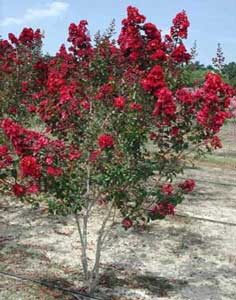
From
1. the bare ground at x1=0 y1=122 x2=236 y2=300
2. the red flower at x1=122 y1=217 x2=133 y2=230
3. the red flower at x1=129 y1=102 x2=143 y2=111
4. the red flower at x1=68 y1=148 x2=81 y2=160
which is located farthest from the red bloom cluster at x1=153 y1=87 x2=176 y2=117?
the bare ground at x1=0 y1=122 x2=236 y2=300

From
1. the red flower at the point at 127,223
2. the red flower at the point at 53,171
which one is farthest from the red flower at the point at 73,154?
the red flower at the point at 127,223

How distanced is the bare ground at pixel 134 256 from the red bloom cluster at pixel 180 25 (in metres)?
2.61

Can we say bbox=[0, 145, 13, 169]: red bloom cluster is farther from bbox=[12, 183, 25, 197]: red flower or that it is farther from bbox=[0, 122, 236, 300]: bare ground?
bbox=[0, 122, 236, 300]: bare ground

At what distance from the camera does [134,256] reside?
5.74 m

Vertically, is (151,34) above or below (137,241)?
above

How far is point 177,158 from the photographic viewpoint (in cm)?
445

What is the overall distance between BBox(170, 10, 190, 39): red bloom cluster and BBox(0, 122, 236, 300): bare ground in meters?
2.61

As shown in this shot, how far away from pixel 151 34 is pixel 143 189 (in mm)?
1523

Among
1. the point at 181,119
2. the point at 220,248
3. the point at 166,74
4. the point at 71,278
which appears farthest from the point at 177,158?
the point at 220,248

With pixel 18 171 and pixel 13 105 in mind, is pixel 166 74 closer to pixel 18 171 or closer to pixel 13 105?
pixel 18 171

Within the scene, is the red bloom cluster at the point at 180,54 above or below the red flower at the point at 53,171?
above

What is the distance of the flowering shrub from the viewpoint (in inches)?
147

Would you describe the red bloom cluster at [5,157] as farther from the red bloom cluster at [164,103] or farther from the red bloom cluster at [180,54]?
the red bloom cluster at [180,54]

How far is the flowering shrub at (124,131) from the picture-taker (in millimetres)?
3729
